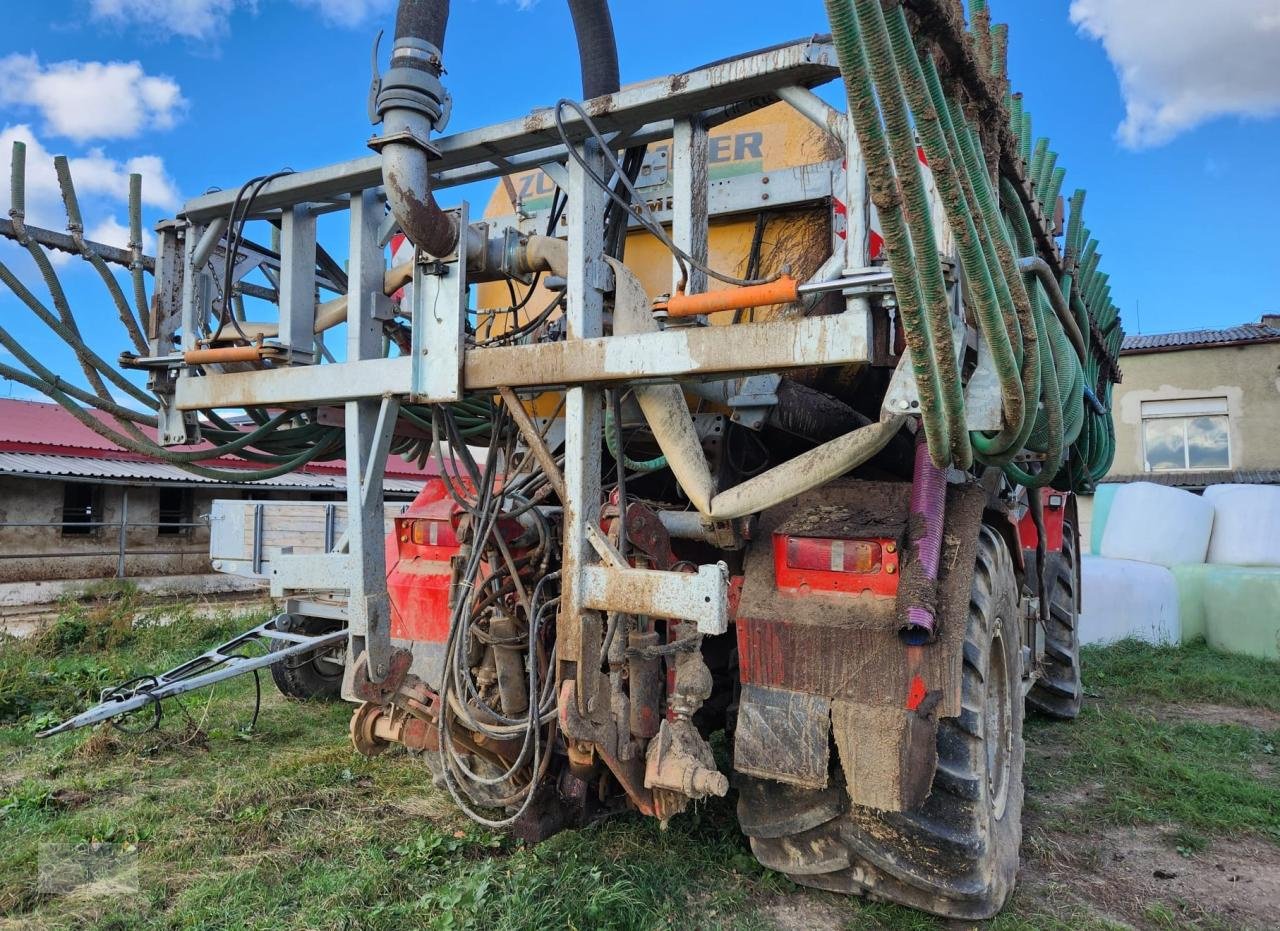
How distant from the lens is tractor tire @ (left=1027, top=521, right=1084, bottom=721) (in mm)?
5785

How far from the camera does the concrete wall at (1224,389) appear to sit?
16781 millimetres

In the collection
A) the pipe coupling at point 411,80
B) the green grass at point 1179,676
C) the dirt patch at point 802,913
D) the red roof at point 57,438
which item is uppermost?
the pipe coupling at point 411,80

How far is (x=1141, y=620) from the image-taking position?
28.3 ft

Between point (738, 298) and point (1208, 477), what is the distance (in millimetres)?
18459

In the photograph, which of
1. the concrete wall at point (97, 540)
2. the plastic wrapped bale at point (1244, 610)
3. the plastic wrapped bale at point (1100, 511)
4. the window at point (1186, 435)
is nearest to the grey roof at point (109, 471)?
the concrete wall at point (97, 540)

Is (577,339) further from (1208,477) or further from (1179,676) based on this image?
(1208,477)

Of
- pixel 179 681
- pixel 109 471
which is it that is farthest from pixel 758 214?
pixel 109 471

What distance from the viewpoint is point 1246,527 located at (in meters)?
9.80

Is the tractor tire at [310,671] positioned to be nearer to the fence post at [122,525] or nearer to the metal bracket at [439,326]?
the metal bracket at [439,326]

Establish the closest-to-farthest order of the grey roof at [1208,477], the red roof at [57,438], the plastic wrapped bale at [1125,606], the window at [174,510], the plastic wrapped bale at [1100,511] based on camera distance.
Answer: the plastic wrapped bale at [1125,606], the plastic wrapped bale at [1100,511], the red roof at [57,438], the window at [174,510], the grey roof at [1208,477]

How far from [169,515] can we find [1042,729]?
42.7ft

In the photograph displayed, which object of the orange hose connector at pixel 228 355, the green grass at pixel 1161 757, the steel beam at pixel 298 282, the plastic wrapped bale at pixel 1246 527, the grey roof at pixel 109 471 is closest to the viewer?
the orange hose connector at pixel 228 355

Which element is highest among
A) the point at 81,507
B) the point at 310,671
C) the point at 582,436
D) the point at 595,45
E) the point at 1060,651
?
the point at 595,45

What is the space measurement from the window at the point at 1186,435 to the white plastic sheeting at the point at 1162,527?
27.8 feet
